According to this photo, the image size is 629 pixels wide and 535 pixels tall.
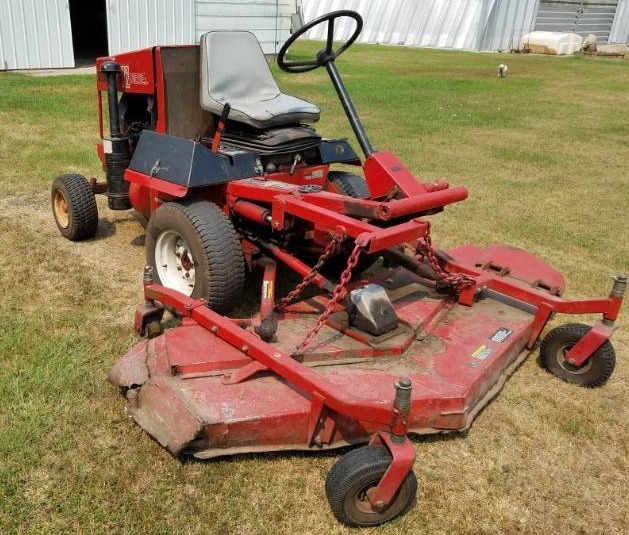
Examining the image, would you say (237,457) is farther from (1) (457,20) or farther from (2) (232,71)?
(1) (457,20)

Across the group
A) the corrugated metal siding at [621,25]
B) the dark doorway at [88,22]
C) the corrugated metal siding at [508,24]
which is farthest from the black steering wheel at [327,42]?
the corrugated metal siding at [621,25]

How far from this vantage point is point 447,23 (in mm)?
27594

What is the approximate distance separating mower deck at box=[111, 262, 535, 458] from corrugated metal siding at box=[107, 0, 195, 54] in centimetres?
1271

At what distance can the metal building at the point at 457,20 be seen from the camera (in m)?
26.9

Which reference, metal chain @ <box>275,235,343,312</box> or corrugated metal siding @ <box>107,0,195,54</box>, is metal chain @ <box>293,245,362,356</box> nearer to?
metal chain @ <box>275,235,343,312</box>

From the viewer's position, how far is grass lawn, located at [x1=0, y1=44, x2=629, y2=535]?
252 cm

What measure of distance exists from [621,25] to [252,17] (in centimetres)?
2618

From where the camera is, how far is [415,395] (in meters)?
2.73

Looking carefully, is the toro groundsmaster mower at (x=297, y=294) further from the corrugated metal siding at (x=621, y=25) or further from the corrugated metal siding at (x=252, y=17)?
the corrugated metal siding at (x=621, y=25)

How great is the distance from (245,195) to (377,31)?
90.4 feet

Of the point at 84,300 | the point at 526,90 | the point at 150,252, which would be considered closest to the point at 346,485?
the point at 150,252

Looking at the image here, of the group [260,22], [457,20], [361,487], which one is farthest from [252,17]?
[361,487]

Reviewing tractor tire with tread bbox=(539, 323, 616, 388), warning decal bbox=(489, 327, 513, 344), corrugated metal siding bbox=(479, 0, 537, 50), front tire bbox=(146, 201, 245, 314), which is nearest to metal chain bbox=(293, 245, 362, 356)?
front tire bbox=(146, 201, 245, 314)

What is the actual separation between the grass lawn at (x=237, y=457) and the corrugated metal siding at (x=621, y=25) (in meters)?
30.6
